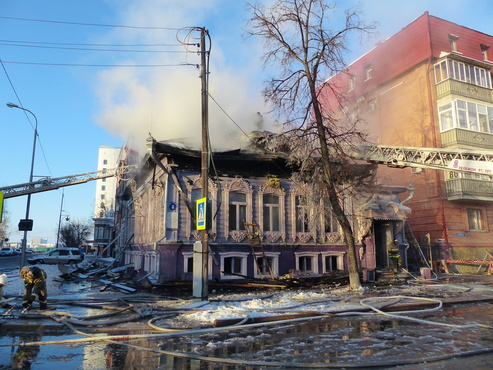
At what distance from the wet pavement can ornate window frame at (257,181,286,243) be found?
6063mm

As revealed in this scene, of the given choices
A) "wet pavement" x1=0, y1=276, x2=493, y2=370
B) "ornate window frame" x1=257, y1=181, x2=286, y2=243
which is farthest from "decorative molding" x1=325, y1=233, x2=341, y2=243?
"wet pavement" x1=0, y1=276, x2=493, y2=370

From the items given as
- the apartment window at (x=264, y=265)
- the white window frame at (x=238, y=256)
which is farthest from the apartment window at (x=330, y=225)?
the white window frame at (x=238, y=256)

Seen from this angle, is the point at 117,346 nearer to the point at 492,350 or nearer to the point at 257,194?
the point at 492,350

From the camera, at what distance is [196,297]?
11141 millimetres

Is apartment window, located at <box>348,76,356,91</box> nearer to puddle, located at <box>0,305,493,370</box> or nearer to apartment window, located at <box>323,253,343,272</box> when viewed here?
apartment window, located at <box>323,253,343,272</box>

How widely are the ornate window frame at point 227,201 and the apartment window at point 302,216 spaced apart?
2.52 m

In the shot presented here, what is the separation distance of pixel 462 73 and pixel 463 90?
128 cm

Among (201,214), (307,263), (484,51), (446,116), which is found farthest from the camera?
(484,51)

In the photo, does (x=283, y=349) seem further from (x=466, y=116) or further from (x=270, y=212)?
(x=466, y=116)

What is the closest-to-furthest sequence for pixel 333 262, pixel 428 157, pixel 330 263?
pixel 428 157 < pixel 330 263 < pixel 333 262

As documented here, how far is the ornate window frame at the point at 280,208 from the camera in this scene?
16.8 metres

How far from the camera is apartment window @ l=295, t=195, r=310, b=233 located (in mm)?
17688

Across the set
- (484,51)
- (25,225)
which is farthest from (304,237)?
(484,51)

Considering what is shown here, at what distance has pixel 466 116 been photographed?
2481 cm
